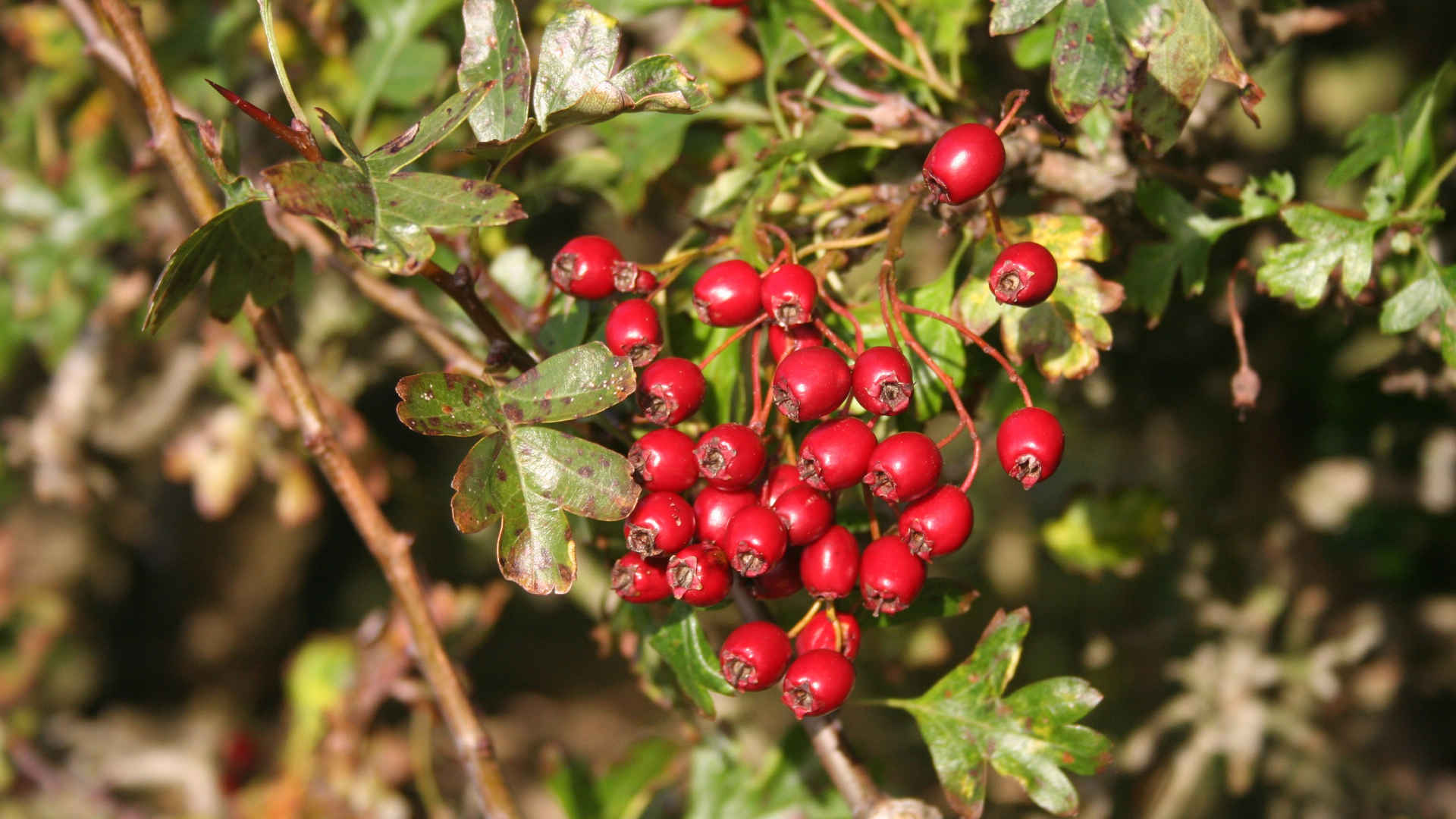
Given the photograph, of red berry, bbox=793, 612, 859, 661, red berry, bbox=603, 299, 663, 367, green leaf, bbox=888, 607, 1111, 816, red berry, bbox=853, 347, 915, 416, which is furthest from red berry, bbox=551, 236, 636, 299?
green leaf, bbox=888, 607, 1111, 816

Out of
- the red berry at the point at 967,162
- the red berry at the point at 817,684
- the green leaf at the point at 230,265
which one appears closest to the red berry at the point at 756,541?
the red berry at the point at 817,684

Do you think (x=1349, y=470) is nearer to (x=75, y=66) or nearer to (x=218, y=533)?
(x=75, y=66)

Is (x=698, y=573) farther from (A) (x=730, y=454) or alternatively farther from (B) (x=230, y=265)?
(B) (x=230, y=265)

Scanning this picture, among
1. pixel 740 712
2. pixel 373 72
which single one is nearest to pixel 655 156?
pixel 373 72

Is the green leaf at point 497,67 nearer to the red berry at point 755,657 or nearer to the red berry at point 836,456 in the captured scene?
the red berry at point 836,456

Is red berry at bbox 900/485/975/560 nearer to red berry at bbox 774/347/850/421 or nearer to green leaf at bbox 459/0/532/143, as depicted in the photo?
red berry at bbox 774/347/850/421

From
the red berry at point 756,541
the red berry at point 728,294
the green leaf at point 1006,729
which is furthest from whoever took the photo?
the green leaf at point 1006,729
